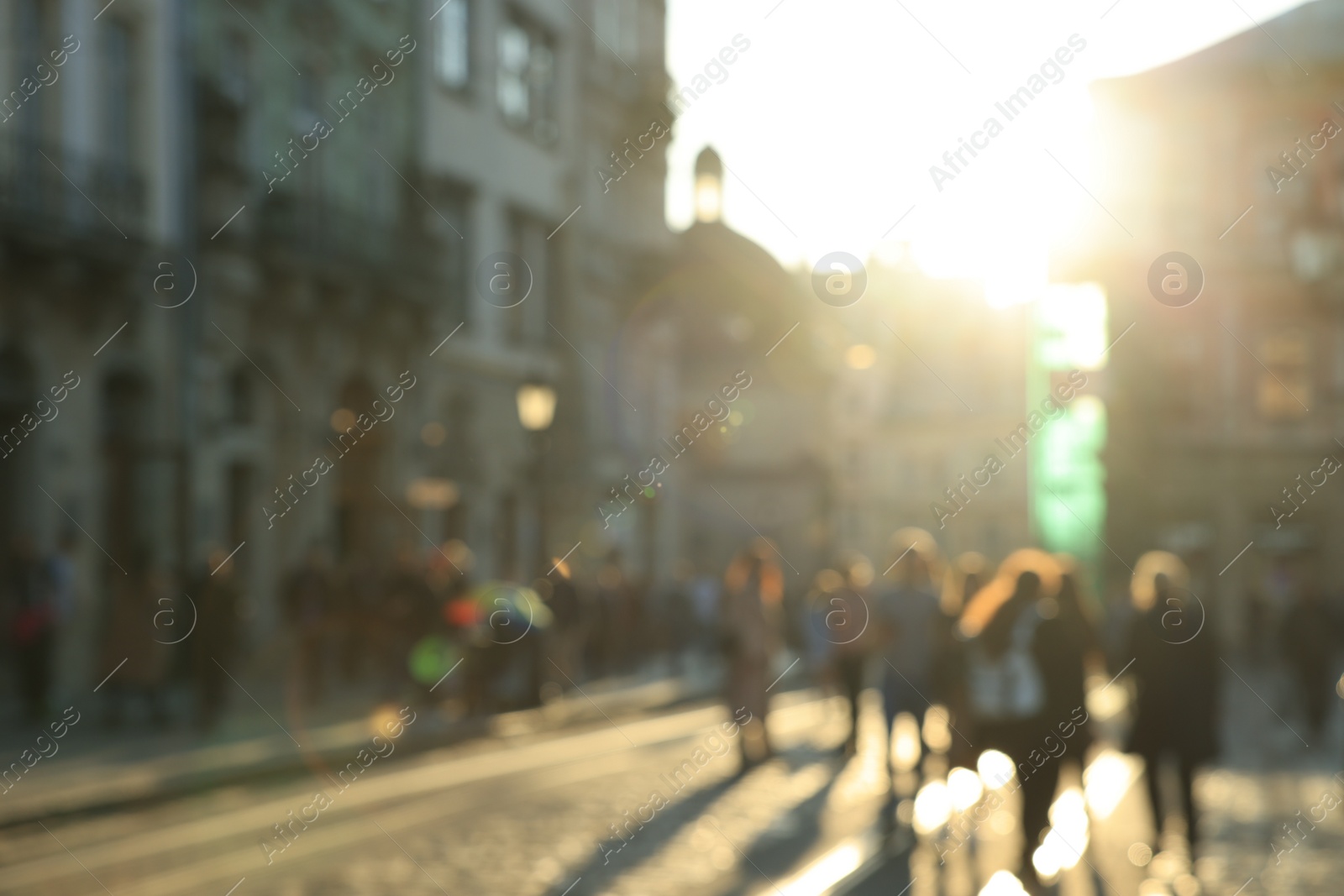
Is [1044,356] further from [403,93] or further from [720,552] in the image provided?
[403,93]

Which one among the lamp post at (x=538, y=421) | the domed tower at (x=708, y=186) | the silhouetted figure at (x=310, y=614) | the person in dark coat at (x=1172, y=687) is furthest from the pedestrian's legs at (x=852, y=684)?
the domed tower at (x=708, y=186)

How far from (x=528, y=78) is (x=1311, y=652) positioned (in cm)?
2216

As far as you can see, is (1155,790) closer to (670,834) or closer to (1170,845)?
(1170,845)

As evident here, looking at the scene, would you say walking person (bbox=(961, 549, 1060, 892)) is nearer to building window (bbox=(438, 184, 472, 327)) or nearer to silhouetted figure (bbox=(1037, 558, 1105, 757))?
silhouetted figure (bbox=(1037, 558, 1105, 757))

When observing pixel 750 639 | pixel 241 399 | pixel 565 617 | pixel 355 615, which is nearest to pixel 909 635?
pixel 750 639

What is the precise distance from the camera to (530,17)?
3906 cm

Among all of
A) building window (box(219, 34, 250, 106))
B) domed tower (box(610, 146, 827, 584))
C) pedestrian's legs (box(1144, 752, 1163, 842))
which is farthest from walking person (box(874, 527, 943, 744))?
domed tower (box(610, 146, 827, 584))

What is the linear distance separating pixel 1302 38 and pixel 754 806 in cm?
4168

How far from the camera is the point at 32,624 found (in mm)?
20328

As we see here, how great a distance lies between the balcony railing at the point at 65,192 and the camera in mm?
21984

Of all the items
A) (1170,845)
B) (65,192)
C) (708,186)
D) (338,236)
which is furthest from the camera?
(708,186)

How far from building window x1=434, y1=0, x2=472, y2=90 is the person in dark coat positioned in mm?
25651

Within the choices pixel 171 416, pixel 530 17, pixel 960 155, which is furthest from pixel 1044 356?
pixel 960 155

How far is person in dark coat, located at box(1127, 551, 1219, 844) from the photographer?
1092 cm
